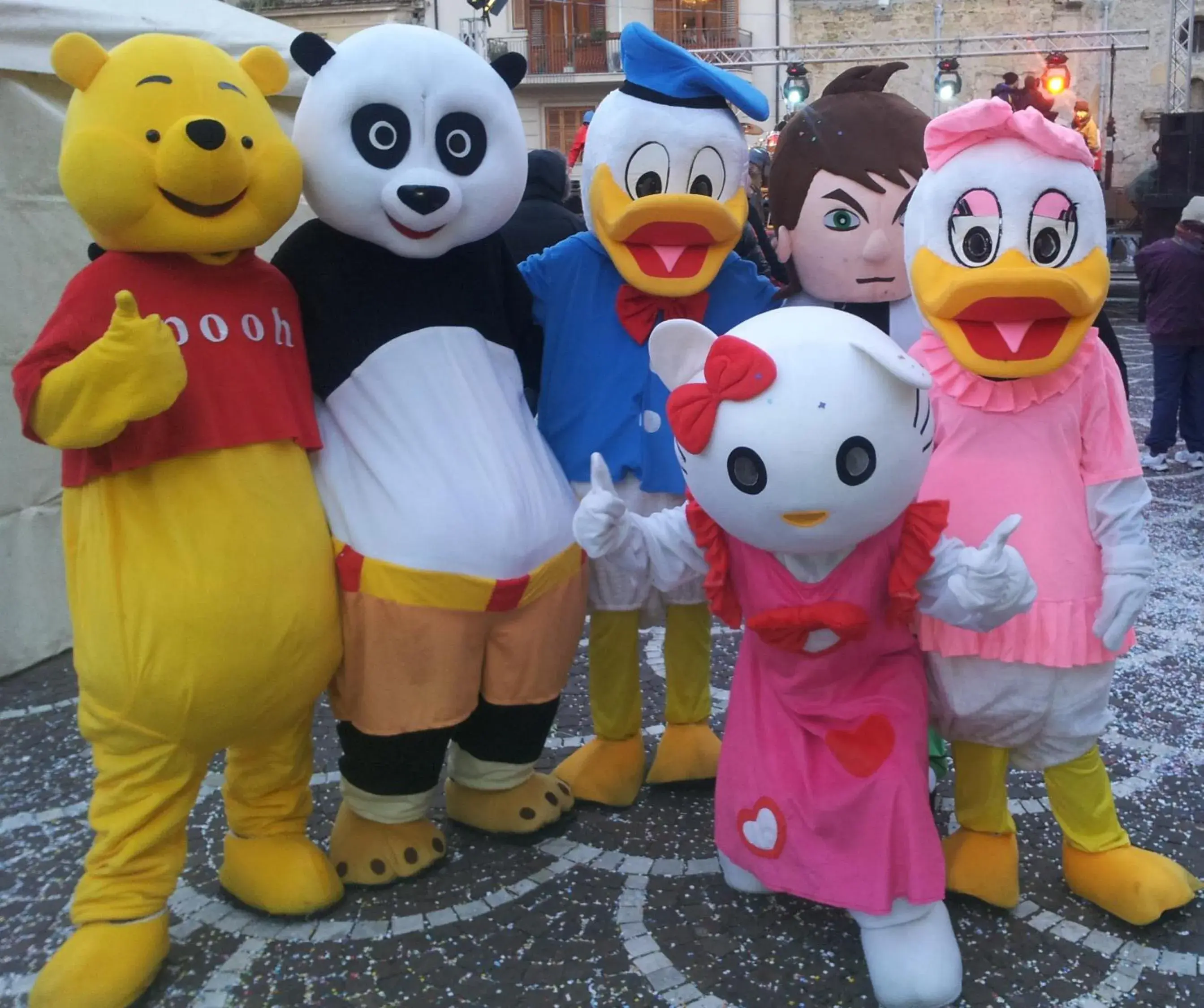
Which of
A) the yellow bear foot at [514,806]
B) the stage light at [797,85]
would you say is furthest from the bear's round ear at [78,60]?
the stage light at [797,85]

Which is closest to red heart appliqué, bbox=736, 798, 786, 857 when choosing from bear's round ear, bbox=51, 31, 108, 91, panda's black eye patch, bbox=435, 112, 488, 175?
panda's black eye patch, bbox=435, 112, 488, 175

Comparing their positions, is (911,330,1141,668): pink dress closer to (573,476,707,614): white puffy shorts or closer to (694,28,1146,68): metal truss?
(573,476,707,614): white puffy shorts

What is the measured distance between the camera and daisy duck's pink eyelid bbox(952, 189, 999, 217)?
87.4 inches

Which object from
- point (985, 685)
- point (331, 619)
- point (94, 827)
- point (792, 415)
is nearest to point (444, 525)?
point (331, 619)

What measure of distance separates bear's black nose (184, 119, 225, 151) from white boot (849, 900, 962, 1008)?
75.4 inches

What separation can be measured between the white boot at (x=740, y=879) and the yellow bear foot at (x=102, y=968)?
1218 mm

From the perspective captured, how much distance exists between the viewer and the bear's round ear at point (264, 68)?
7.73ft

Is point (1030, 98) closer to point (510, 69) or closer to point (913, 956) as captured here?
point (510, 69)

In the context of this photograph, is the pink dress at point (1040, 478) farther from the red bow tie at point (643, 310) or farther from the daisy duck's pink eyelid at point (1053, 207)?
the red bow tie at point (643, 310)

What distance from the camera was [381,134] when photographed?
2.35 metres

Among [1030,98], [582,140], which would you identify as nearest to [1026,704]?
[582,140]

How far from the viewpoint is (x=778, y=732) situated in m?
2.32

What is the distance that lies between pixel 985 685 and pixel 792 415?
0.74 metres

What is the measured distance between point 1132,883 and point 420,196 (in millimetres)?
2086
